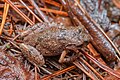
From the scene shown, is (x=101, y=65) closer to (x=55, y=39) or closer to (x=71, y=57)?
(x=71, y=57)

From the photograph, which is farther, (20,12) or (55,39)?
(20,12)

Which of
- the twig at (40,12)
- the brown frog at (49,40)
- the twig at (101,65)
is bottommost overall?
the twig at (101,65)

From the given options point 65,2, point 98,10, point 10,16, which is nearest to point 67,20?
point 65,2

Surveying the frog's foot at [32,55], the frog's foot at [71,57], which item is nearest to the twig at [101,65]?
the frog's foot at [71,57]

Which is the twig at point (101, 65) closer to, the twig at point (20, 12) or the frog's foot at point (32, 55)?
the frog's foot at point (32, 55)

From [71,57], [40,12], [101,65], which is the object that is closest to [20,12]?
[40,12]

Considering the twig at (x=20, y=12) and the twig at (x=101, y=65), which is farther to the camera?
the twig at (x=20, y=12)

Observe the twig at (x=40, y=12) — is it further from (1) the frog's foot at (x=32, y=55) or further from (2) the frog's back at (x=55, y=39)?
(1) the frog's foot at (x=32, y=55)

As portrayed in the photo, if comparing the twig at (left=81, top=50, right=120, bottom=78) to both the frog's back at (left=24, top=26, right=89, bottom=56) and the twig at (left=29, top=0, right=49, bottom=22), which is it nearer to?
the frog's back at (left=24, top=26, right=89, bottom=56)

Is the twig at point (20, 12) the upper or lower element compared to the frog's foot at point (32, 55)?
upper
